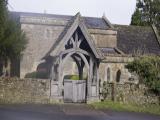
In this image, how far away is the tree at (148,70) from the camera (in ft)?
109

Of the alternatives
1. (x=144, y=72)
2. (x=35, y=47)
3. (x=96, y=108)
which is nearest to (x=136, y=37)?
(x=35, y=47)

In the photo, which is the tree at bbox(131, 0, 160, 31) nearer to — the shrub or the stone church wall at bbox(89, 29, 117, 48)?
the stone church wall at bbox(89, 29, 117, 48)

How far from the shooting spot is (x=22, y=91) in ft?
95.5

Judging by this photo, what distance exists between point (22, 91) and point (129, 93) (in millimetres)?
7896

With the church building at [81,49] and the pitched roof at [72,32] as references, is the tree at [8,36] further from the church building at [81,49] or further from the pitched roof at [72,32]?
the pitched roof at [72,32]

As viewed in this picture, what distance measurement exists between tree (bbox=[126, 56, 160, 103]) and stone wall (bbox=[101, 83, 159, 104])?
1.00 metres

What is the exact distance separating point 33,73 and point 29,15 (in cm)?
754

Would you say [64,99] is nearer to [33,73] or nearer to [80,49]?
[80,49]

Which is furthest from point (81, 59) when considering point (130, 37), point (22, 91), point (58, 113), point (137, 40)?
point (130, 37)

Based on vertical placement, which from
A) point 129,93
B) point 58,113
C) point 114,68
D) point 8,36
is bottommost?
point 58,113

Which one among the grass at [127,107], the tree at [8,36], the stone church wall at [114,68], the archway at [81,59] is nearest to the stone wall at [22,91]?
the archway at [81,59]

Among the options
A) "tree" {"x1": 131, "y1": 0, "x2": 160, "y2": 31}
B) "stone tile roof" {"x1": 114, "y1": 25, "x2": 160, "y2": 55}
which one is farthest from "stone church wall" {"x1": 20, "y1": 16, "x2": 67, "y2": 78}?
"tree" {"x1": 131, "y1": 0, "x2": 160, "y2": 31}

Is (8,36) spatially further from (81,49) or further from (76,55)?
(81,49)

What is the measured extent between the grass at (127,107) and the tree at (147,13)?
146 ft
